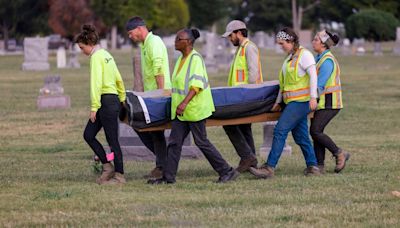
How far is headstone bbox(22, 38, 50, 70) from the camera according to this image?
43375 millimetres

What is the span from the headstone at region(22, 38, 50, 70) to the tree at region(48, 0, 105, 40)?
32.8m

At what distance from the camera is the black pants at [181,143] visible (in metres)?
10.8

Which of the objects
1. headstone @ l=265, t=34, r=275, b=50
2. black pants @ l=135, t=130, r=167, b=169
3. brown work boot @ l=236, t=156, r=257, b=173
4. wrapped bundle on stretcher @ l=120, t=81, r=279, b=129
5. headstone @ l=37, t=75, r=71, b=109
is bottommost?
headstone @ l=265, t=34, r=275, b=50

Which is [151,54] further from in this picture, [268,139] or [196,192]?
[268,139]

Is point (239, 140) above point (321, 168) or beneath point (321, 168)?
above

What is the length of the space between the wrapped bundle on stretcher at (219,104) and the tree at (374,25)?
62360 mm

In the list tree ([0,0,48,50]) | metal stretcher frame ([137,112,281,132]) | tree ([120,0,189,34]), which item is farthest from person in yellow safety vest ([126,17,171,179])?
tree ([0,0,48,50])

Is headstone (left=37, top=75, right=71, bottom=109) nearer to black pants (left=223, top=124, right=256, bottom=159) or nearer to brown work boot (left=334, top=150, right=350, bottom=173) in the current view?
black pants (left=223, top=124, right=256, bottom=159)

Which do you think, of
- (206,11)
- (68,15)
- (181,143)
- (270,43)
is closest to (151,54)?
(181,143)

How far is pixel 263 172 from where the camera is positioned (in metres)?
11.3

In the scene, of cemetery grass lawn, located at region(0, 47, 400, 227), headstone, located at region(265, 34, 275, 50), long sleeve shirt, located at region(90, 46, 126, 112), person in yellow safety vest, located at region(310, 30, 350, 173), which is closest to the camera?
cemetery grass lawn, located at region(0, 47, 400, 227)

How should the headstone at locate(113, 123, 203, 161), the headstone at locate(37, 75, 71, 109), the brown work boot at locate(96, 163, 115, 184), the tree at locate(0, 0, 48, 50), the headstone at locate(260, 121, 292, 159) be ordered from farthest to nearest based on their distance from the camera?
the tree at locate(0, 0, 48, 50)
the headstone at locate(37, 75, 71, 109)
the headstone at locate(260, 121, 292, 159)
the headstone at locate(113, 123, 203, 161)
the brown work boot at locate(96, 163, 115, 184)

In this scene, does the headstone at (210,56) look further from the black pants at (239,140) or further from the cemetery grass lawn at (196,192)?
the black pants at (239,140)

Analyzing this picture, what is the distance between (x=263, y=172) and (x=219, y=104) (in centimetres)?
93
